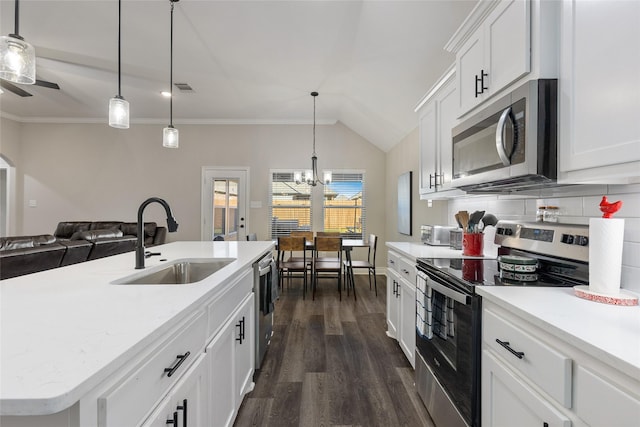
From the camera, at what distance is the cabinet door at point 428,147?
8.07 feet

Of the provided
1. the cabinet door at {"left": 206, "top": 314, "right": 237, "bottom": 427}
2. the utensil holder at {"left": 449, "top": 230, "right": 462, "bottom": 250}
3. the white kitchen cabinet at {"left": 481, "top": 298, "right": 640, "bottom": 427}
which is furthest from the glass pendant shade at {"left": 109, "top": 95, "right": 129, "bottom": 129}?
the utensil holder at {"left": 449, "top": 230, "right": 462, "bottom": 250}

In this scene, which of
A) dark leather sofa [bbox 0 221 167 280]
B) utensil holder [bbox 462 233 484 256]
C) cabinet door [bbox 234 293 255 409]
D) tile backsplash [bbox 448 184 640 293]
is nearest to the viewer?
tile backsplash [bbox 448 184 640 293]

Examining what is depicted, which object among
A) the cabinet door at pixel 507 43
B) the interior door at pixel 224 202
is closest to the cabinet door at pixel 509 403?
the cabinet door at pixel 507 43

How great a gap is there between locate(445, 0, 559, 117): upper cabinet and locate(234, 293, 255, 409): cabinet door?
182cm

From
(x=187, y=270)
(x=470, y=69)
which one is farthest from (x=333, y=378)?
(x=470, y=69)

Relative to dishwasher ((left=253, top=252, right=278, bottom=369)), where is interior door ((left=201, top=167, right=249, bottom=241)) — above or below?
above

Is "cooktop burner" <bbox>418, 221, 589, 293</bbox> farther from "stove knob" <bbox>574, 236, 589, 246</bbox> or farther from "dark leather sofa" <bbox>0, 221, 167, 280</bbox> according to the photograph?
"dark leather sofa" <bbox>0, 221, 167, 280</bbox>

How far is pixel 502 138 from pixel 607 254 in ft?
2.01

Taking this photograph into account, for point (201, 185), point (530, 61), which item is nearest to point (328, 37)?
point (530, 61)

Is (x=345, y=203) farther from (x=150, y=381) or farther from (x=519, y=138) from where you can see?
(x=150, y=381)

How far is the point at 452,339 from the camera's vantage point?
4.47 ft

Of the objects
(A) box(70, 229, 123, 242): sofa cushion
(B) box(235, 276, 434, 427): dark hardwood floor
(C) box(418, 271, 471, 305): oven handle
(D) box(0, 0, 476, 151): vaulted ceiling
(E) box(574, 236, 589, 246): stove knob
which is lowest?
(B) box(235, 276, 434, 427): dark hardwood floor

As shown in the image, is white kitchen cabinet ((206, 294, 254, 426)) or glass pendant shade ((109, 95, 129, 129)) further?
glass pendant shade ((109, 95, 129, 129))

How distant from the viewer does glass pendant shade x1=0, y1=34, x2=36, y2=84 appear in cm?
135
